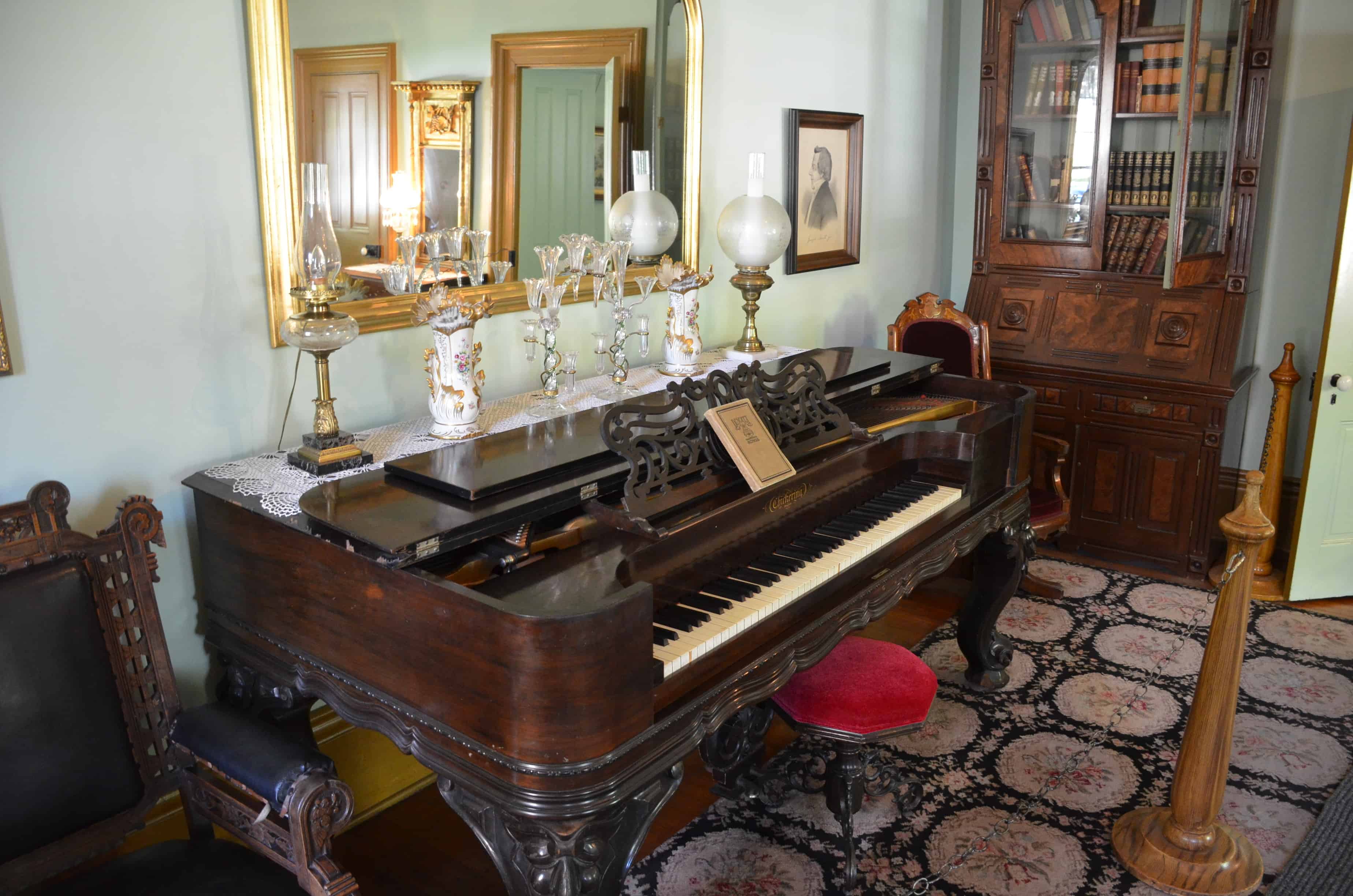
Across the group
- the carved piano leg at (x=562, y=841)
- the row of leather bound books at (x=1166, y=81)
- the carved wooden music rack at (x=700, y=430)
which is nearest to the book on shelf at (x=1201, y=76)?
the row of leather bound books at (x=1166, y=81)

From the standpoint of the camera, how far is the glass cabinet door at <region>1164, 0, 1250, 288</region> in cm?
379

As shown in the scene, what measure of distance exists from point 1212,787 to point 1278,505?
2358 mm

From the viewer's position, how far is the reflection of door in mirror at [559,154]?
2746mm

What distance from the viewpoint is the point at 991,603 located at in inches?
128

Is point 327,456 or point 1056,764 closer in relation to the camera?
point 327,456

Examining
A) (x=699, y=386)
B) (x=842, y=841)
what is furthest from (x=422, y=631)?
(x=842, y=841)

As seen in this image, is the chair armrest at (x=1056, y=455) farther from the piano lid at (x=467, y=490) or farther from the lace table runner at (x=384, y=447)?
the piano lid at (x=467, y=490)

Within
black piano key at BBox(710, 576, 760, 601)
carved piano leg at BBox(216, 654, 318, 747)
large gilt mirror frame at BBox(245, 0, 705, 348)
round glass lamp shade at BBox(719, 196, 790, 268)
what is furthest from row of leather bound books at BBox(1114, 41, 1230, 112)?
carved piano leg at BBox(216, 654, 318, 747)

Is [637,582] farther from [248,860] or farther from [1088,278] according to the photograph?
[1088,278]

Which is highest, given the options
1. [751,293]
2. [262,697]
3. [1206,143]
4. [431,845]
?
[1206,143]

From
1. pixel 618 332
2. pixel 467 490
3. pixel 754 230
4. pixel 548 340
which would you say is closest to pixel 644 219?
pixel 754 230

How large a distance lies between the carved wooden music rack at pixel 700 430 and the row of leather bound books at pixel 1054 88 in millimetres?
2480

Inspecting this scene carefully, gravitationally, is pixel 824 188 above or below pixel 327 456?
above

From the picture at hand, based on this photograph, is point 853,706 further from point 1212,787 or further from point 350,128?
point 350,128
